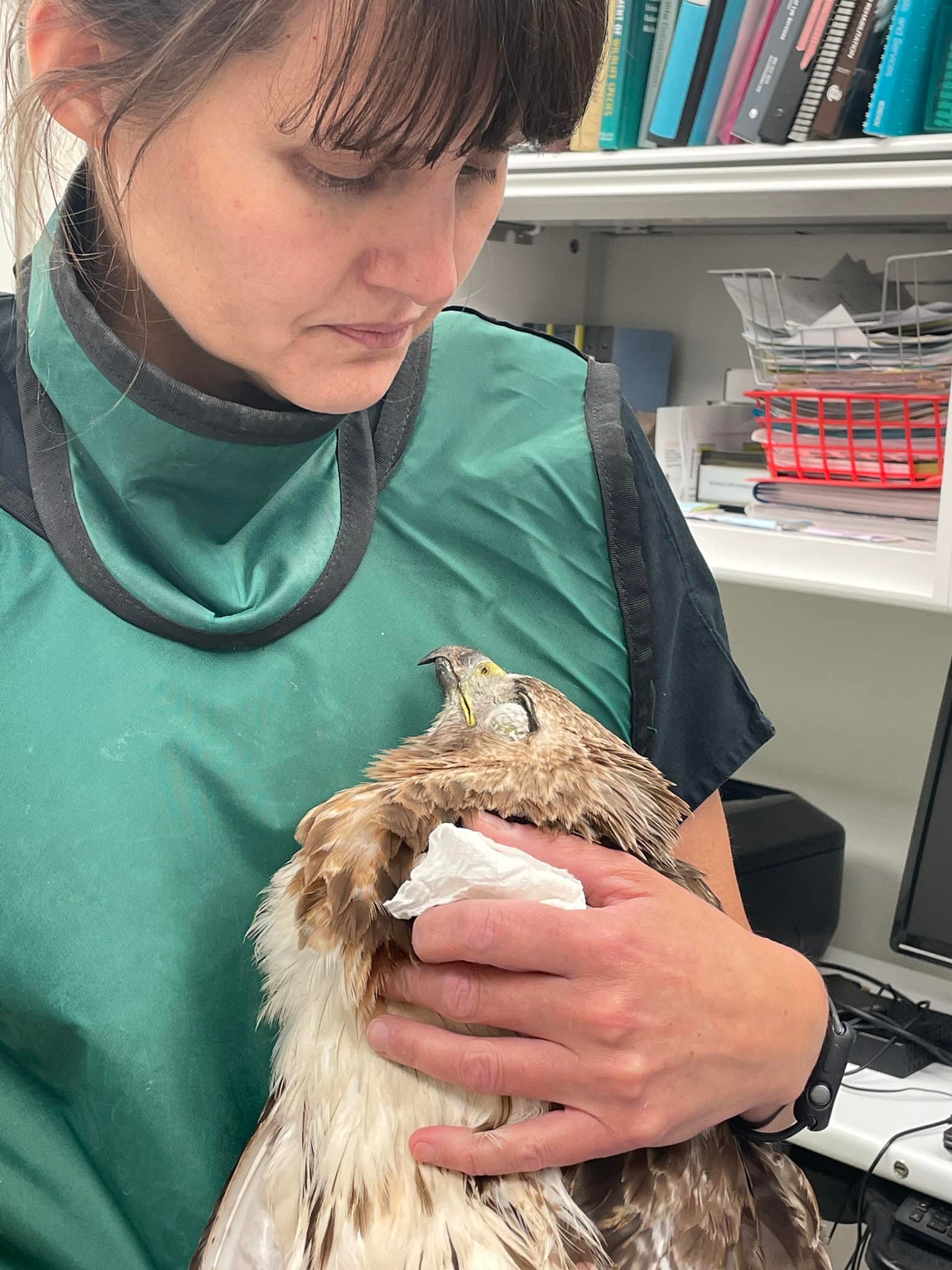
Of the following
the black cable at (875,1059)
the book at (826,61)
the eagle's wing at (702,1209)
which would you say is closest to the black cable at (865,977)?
the black cable at (875,1059)

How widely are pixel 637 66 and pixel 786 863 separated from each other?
129cm

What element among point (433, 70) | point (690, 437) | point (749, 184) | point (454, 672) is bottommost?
point (454, 672)

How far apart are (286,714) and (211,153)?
37cm

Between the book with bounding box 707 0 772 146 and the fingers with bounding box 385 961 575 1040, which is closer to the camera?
the fingers with bounding box 385 961 575 1040

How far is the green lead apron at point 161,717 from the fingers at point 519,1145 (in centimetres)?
17

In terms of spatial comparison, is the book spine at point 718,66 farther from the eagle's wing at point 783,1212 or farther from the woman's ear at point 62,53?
the eagle's wing at point 783,1212

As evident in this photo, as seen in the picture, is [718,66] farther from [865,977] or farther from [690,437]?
[865,977]

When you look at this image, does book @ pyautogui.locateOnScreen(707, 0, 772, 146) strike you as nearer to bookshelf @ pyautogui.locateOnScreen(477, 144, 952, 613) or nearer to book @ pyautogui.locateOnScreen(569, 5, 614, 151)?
bookshelf @ pyautogui.locateOnScreen(477, 144, 952, 613)

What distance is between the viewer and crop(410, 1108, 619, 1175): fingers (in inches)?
26.0

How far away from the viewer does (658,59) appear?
1679 mm

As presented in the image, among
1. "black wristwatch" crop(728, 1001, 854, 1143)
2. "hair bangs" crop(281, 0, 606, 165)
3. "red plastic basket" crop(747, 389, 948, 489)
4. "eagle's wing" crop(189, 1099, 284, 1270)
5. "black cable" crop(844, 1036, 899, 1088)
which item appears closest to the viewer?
"hair bangs" crop(281, 0, 606, 165)

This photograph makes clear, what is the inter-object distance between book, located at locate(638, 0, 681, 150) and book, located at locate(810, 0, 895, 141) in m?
0.26

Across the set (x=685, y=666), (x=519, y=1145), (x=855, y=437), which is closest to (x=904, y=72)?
(x=855, y=437)

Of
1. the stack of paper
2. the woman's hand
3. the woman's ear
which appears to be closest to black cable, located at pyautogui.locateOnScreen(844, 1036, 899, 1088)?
the stack of paper
